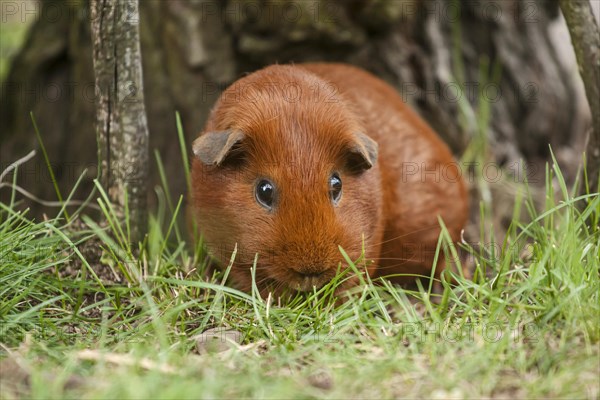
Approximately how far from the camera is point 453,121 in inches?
231

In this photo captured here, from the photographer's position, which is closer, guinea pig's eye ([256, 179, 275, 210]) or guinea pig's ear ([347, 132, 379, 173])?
guinea pig's eye ([256, 179, 275, 210])

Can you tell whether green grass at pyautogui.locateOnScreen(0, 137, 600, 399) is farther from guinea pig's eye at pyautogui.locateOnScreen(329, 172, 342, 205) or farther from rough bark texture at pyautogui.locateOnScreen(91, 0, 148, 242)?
guinea pig's eye at pyautogui.locateOnScreen(329, 172, 342, 205)

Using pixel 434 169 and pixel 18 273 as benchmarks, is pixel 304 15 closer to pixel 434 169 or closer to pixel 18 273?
pixel 434 169

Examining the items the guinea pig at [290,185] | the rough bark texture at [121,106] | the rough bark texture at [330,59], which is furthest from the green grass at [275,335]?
the rough bark texture at [330,59]

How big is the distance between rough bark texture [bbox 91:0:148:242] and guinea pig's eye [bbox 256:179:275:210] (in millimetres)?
764

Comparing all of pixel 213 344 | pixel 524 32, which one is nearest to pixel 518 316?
pixel 213 344

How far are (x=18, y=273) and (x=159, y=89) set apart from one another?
2.47m

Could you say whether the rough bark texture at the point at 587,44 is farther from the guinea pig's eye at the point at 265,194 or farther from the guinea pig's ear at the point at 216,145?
the guinea pig's ear at the point at 216,145

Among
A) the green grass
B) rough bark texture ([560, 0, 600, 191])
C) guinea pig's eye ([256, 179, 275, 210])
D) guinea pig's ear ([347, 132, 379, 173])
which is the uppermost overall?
rough bark texture ([560, 0, 600, 191])

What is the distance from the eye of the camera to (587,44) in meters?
3.82

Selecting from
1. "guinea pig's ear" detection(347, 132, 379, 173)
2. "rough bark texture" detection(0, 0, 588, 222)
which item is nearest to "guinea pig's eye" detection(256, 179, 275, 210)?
"guinea pig's ear" detection(347, 132, 379, 173)

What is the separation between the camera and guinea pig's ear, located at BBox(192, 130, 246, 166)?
133 inches

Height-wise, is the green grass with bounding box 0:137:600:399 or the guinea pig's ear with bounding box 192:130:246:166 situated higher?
the guinea pig's ear with bounding box 192:130:246:166

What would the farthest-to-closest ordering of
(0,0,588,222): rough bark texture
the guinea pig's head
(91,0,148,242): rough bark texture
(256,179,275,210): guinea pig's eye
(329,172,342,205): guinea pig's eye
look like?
(0,0,588,222): rough bark texture < (91,0,148,242): rough bark texture < (329,172,342,205): guinea pig's eye < (256,179,275,210): guinea pig's eye < the guinea pig's head
